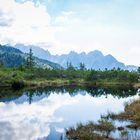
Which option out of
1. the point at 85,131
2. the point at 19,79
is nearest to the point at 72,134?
the point at 85,131

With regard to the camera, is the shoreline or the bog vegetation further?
the bog vegetation

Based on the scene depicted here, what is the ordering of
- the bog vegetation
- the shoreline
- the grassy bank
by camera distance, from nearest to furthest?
the shoreline
the grassy bank
the bog vegetation

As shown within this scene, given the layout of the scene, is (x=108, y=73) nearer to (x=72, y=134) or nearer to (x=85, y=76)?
(x=85, y=76)

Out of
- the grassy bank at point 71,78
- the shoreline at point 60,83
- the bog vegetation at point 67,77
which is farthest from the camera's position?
the bog vegetation at point 67,77

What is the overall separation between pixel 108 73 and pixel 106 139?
511ft

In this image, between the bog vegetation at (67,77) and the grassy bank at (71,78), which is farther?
the bog vegetation at (67,77)

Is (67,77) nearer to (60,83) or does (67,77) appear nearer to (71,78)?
(71,78)

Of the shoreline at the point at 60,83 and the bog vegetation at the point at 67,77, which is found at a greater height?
the bog vegetation at the point at 67,77

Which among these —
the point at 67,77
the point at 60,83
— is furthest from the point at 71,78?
the point at 60,83

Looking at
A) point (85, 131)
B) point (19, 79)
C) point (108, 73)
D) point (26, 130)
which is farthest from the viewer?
point (108, 73)

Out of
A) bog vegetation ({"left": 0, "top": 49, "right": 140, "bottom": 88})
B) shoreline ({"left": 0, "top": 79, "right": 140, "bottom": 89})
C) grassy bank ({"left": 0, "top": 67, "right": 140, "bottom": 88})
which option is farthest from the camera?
bog vegetation ({"left": 0, "top": 49, "right": 140, "bottom": 88})

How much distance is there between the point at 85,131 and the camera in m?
A: 38.7

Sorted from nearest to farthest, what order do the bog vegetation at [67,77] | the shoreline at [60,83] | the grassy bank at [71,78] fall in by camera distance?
the shoreline at [60,83], the grassy bank at [71,78], the bog vegetation at [67,77]

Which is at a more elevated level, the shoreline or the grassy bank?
the grassy bank
